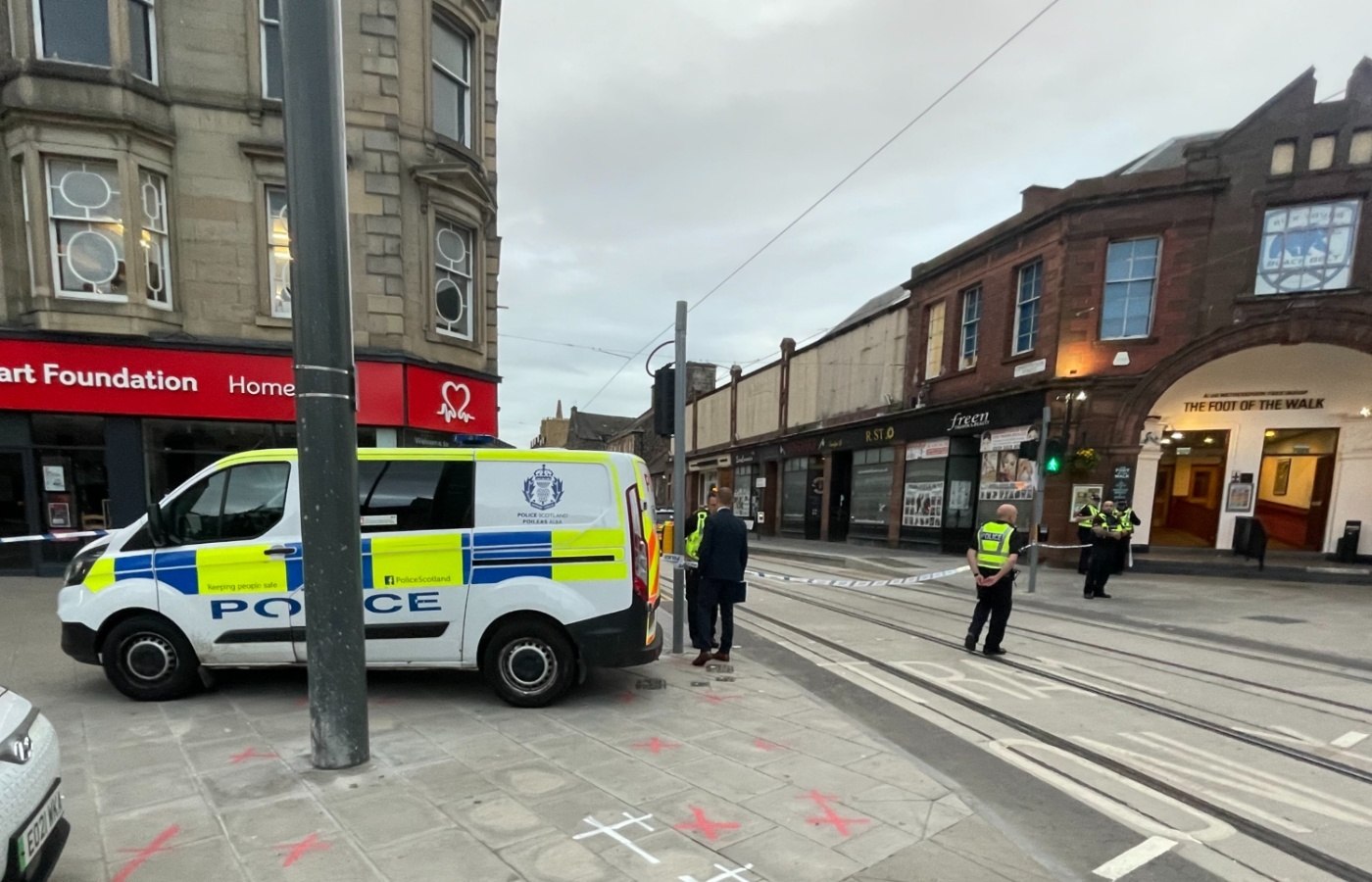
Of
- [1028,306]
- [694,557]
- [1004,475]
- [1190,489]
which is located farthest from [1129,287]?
[694,557]

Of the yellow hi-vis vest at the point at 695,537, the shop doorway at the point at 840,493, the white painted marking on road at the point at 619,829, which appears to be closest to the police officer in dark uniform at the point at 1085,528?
the yellow hi-vis vest at the point at 695,537

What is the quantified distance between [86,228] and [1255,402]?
25.3 metres

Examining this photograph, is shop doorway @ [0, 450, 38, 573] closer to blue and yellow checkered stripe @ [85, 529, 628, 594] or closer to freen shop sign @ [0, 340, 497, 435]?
freen shop sign @ [0, 340, 497, 435]

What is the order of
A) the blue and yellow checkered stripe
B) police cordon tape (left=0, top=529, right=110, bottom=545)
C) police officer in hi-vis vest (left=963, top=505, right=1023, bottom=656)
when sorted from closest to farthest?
the blue and yellow checkered stripe → police officer in hi-vis vest (left=963, top=505, right=1023, bottom=656) → police cordon tape (left=0, top=529, right=110, bottom=545)

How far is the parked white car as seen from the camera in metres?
2.07

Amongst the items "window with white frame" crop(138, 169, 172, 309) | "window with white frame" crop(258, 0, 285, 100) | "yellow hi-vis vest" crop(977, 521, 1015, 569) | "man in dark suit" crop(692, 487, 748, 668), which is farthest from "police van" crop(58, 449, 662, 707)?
"window with white frame" crop(258, 0, 285, 100)

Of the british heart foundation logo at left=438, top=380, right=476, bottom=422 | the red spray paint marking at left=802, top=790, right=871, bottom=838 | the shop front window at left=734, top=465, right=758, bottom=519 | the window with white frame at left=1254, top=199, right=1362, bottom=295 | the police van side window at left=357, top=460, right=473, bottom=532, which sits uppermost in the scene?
the window with white frame at left=1254, top=199, right=1362, bottom=295

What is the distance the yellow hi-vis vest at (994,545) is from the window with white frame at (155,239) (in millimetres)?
13181

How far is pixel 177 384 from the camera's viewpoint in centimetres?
1020

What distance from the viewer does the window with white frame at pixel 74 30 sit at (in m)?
9.55

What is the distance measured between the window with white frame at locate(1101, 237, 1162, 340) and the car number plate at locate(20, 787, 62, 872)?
17863 millimetres

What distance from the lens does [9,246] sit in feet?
32.1

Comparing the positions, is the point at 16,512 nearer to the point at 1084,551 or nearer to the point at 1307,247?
the point at 1084,551

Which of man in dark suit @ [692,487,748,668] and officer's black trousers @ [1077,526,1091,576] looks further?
officer's black trousers @ [1077,526,1091,576]
